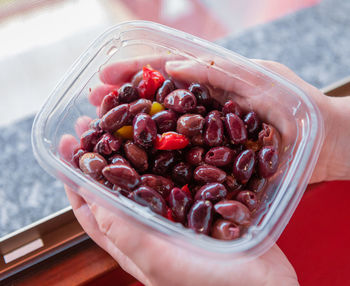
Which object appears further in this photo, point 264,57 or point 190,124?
point 264,57

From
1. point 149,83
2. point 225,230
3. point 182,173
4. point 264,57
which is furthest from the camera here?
point 264,57

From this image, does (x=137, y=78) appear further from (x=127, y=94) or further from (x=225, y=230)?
(x=225, y=230)

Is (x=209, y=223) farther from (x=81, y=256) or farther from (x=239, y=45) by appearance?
(x=239, y=45)

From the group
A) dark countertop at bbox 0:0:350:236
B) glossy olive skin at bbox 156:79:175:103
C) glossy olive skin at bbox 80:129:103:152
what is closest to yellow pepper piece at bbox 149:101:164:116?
glossy olive skin at bbox 156:79:175:103

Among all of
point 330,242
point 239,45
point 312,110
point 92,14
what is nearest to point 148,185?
point 312,110

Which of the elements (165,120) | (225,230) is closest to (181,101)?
(165,120)

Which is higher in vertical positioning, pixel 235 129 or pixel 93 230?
pixel 235 129

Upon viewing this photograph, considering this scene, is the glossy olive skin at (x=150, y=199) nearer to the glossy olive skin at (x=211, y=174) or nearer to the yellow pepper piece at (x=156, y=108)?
the glossy olive skin at (x=211, y=174)
